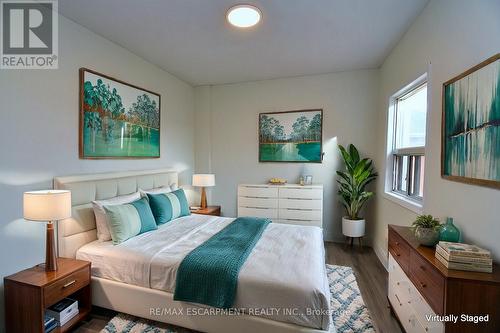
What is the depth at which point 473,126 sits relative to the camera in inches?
57.1

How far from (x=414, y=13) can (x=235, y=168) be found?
10.4ft

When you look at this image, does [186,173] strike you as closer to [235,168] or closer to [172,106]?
[235,168]

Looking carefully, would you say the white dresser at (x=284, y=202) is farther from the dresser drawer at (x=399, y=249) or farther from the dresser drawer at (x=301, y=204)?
the dresser drawer at (x=399, y=249)

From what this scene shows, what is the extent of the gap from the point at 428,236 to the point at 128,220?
245 cm

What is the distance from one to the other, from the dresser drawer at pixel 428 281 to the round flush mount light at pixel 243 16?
229cm

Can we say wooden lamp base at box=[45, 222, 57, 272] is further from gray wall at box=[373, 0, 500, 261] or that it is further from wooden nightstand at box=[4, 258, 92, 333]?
gray wall at box=[373, 0, 500, 261]

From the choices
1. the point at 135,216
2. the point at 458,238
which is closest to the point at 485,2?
the point at 458,238

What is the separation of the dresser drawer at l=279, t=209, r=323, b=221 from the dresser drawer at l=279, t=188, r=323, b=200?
216 mm

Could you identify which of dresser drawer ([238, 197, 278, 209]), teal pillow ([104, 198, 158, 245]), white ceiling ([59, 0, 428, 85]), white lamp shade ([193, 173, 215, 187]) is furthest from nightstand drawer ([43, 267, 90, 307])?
dresser drawer ([238, 197, 278, 209])

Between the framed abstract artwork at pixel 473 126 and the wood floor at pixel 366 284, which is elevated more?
the framed abstract artwork at pixel 473 126

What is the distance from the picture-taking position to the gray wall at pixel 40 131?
183cm

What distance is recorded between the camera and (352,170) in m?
3.50

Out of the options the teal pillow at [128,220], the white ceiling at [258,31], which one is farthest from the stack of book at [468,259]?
the teal pillow at [128,220]

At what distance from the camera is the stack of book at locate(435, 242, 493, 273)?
1203 millimetres
